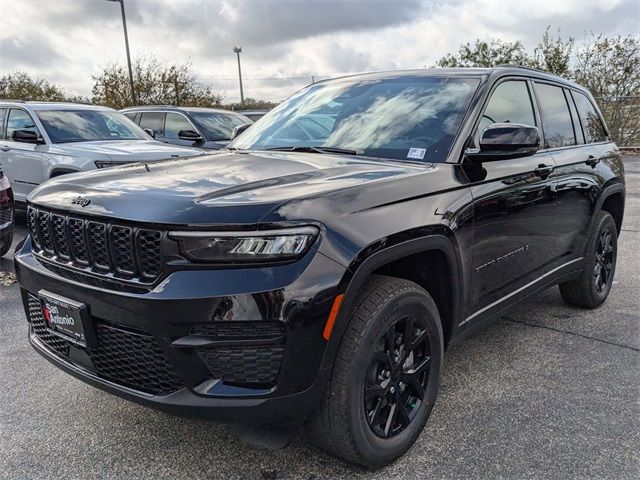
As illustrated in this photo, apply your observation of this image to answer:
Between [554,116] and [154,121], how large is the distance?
846 centimetres

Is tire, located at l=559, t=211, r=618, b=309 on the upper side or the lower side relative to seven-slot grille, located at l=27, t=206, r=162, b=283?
lower

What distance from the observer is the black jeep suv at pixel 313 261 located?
6.59ft

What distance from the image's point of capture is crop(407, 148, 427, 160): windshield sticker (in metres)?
2.88

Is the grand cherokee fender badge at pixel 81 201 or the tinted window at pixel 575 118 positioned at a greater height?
the tinted window at pixel 575 118

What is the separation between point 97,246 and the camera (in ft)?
7.33

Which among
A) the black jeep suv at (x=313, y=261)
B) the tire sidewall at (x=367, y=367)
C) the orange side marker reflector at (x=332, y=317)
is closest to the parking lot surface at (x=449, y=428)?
the tire sidewall at (x=367, y=367)

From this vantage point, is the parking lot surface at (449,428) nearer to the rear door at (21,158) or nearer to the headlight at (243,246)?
the headlight at (243,246)

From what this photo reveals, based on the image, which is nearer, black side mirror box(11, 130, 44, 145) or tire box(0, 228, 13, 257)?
tire box(0, 228, 13, 257)

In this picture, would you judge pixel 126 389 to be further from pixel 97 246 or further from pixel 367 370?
pixel 367 370

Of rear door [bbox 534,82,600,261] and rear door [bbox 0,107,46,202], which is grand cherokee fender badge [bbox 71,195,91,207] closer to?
rear door [bbox 534,82,600,261]

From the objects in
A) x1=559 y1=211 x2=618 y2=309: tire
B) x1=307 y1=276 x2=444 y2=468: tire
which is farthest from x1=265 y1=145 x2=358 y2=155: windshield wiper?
x1=559 y1=211 x2=618 y2=309: tire

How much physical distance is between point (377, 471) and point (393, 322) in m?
0.66

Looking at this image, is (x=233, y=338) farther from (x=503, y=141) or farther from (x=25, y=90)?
(x=25, y=90)

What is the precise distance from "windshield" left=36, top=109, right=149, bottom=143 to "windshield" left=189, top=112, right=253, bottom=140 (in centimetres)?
162
